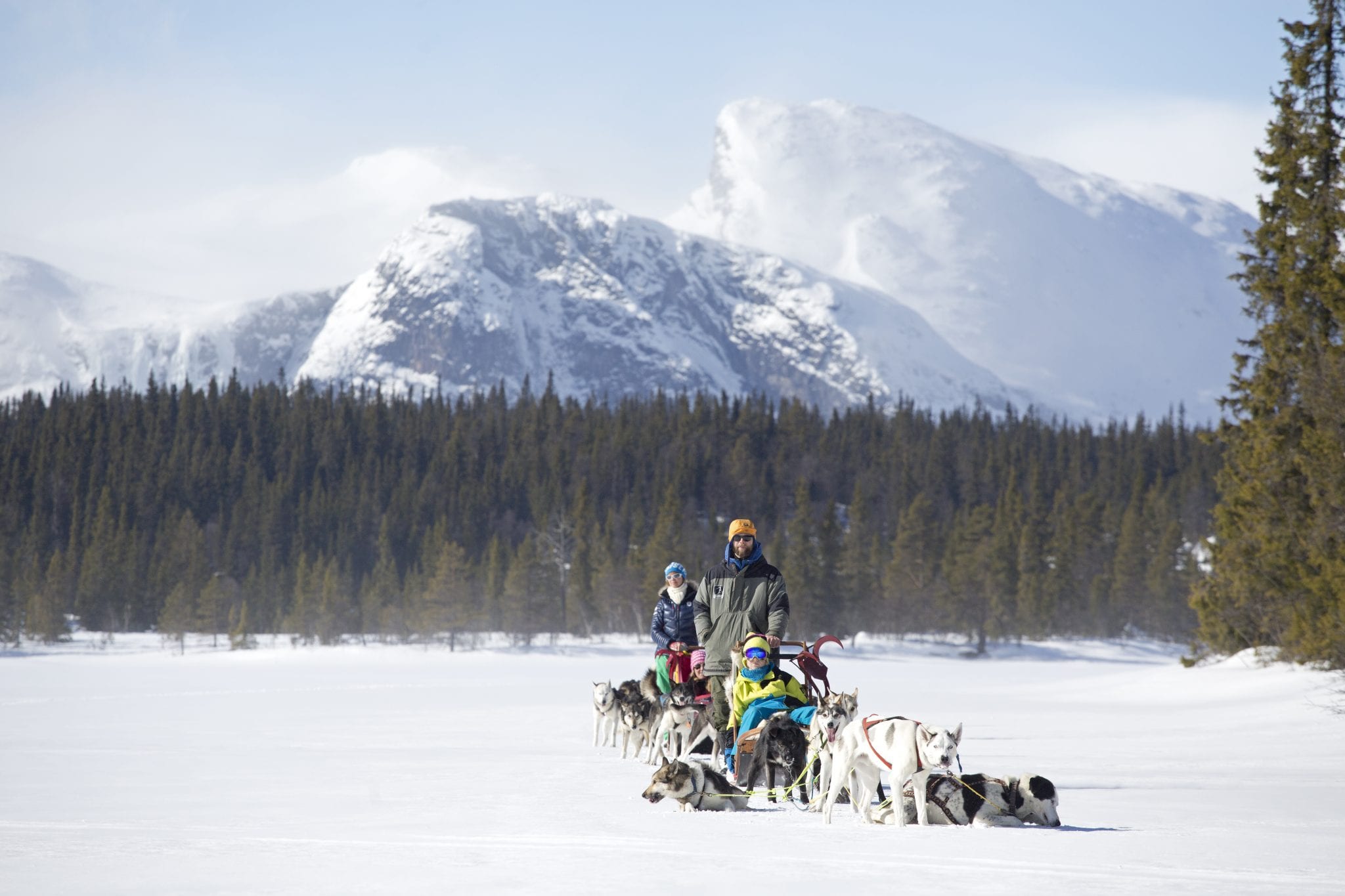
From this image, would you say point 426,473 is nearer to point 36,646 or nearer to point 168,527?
point 168,527

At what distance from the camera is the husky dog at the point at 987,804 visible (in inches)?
393

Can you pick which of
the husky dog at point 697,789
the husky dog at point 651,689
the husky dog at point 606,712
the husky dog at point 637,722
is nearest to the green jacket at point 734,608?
the husky dog at point 697,789

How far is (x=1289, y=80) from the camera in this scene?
28.8 metres

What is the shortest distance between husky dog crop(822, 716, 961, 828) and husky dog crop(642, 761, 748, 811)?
0.88m

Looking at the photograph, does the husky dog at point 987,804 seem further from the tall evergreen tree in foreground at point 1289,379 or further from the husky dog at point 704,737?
the tall evergreen tree in foreground at point 1289,379

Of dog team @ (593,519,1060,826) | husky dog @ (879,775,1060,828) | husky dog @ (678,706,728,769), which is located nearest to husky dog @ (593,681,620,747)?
dog team @ (593,519,1060,826)

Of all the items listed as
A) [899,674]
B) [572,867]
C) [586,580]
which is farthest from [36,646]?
[572,867]

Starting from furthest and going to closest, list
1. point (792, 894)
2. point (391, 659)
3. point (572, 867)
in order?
point (391, 659) < point (572, 867) < point (792, 894)

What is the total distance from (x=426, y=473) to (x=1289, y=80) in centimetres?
10201

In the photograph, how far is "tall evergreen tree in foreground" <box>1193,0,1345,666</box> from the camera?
26016 millimetres

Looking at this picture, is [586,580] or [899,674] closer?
[899,674]

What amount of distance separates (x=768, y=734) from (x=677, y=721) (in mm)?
2496

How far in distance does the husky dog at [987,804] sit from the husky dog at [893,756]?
118mm

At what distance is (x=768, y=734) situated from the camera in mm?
11422
